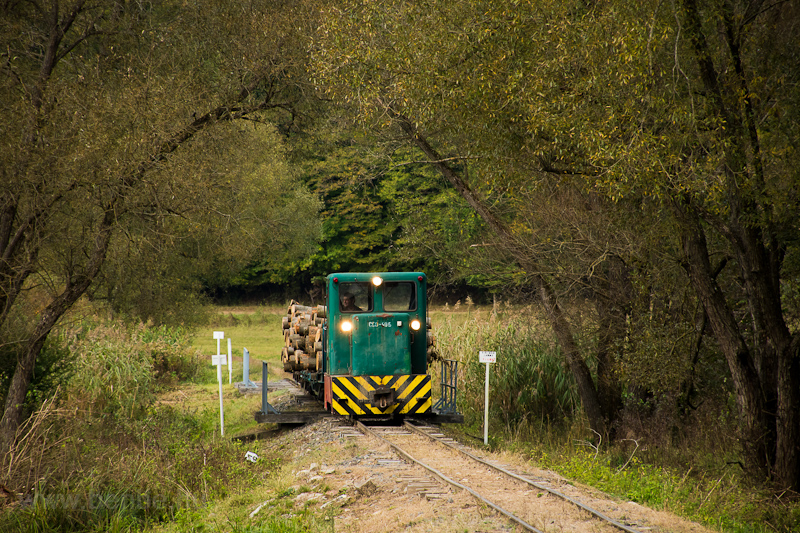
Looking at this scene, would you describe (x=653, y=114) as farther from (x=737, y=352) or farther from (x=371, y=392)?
(x=371, y=392)

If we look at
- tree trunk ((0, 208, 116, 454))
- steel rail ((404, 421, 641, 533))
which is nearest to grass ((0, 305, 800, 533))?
tree trunk ((0, 208, 116, 454))

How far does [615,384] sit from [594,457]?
3.29 meters

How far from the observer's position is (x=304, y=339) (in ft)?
53.8

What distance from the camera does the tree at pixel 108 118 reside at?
10609mm

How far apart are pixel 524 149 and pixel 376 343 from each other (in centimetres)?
430

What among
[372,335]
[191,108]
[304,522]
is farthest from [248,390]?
[304,522]

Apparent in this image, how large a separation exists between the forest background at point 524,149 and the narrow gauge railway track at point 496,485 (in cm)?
313

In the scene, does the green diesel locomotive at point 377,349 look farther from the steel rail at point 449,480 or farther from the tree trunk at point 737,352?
the tree trunk at point 737,352

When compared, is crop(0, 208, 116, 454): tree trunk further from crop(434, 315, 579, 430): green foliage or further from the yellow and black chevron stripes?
crop(434, 315, 579, 430): green foliage

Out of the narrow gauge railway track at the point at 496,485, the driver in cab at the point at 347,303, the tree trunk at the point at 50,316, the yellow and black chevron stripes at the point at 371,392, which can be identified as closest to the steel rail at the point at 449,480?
the narrow gauge railway track at the point at 496,485

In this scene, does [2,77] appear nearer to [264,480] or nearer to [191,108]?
[191,108]

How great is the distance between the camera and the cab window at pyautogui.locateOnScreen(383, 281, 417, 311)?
1323 centimetres

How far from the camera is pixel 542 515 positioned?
6988 millimetres

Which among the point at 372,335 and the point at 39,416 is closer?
the point at 39,416
